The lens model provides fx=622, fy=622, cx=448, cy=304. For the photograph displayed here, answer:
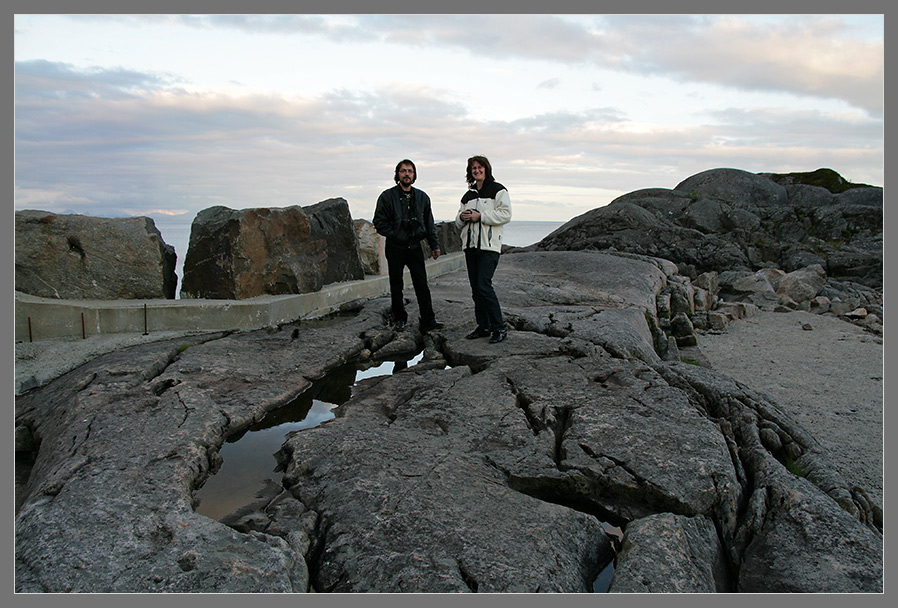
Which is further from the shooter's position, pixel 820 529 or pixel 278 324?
pixel 278 324

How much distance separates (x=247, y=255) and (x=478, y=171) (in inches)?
105

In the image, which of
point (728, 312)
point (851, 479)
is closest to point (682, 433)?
point (851, 479)

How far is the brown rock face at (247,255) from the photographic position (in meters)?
6.50

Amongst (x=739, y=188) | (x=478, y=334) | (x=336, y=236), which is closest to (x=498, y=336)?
(x=478, y=334)

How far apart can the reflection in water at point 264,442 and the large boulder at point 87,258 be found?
8.54 feet

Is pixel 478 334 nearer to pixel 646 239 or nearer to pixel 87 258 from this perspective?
pixel 87 258

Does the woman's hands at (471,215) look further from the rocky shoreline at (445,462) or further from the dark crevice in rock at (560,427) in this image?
the dark crevice in rock at (560,427)

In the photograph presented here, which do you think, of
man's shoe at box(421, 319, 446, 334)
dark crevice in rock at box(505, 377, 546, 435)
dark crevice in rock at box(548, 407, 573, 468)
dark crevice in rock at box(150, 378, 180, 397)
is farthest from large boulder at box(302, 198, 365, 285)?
dark crevice in rock at box(548, 407, 573, 468)

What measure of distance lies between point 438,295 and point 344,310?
49.1 inches

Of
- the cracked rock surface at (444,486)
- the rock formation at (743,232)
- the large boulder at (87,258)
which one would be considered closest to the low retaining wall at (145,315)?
the large boulder at (87,258)

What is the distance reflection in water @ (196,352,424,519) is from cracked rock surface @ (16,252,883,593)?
0.09 metres

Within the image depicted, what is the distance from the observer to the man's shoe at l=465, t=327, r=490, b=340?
5727 millimetres

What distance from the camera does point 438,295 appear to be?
25.8 feet

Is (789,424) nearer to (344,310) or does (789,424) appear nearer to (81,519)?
Answer: (81,519)
